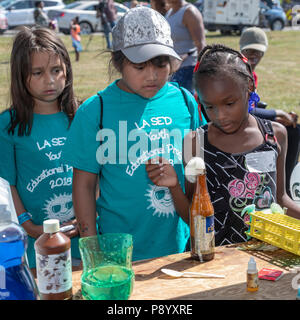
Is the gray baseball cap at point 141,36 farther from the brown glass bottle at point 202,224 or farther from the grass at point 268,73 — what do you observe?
the grass at point 268,73

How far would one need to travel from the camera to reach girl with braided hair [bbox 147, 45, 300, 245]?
86.4 inches

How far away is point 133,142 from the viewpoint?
2240mm

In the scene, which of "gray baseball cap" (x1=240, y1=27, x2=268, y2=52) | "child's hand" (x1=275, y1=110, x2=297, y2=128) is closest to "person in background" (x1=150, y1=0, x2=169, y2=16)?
"gray baseball cap" (x1=240, y1=27, x2=268, y2=52)

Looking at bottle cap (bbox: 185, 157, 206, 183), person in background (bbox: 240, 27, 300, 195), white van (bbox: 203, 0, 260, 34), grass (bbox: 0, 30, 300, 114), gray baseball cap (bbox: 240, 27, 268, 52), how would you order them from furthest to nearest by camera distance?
white van (bbox: 203, 0, 260, 34), grass (bbox: 0, 30, 300, 114), gray baseball cap (bbox: 240, 27, 268, 52), person in background (bbox: 240, 27, 300, 195), bottle cap (bbox: 185, 157, 206, 183)

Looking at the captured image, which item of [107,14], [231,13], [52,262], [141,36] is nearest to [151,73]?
[141,36]

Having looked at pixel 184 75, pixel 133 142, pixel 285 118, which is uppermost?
pixel 184 75

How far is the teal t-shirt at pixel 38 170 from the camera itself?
8.46 ft

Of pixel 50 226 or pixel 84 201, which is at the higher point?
pixel 50 226

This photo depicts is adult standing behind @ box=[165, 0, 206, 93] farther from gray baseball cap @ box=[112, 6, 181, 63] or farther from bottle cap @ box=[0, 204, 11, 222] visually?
bottle cap @ box=[0, 204, 11, 222]

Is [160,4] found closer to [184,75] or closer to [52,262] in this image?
[184,75]

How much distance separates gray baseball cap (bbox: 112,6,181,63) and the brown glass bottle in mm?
633

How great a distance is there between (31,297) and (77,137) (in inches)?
34.4

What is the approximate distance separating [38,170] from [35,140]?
0.53ft
